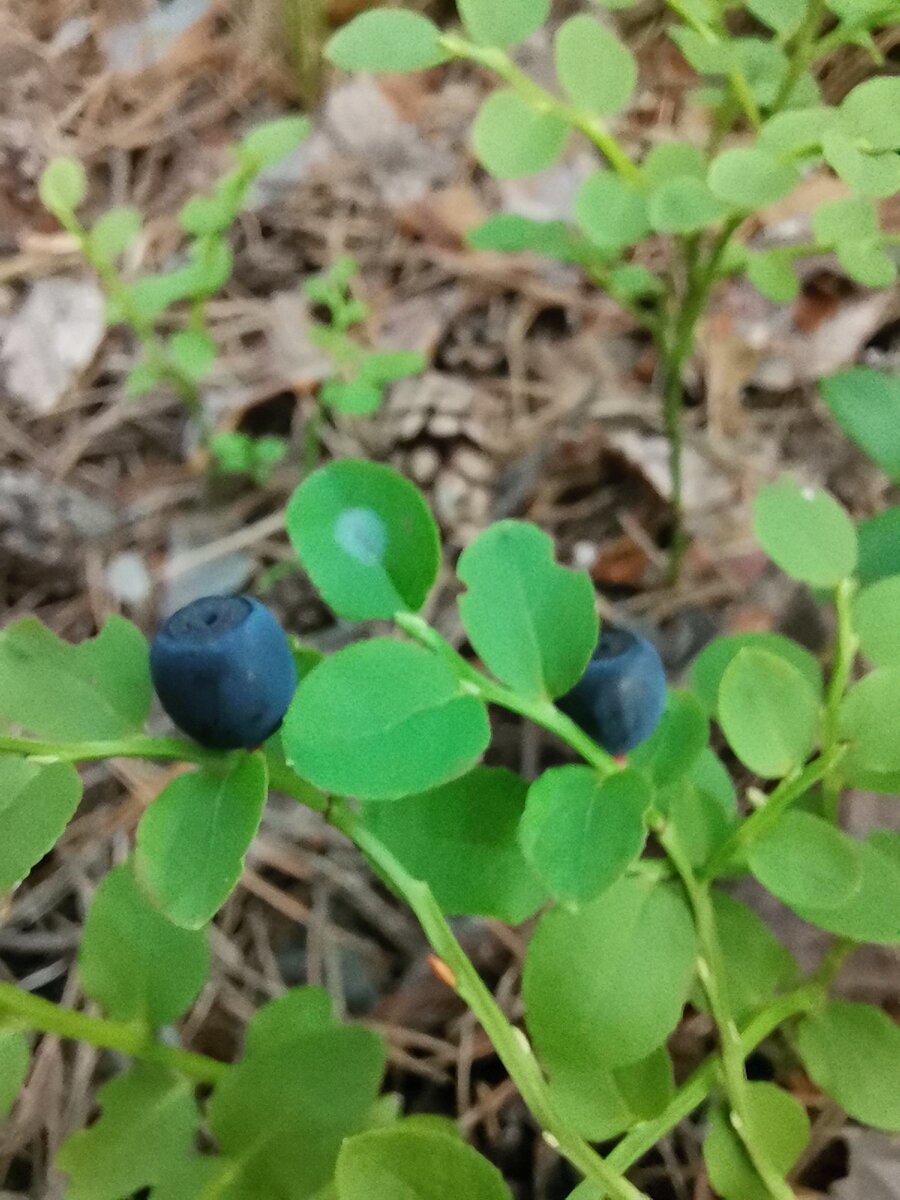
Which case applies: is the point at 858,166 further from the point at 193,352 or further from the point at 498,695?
the point at 193,352

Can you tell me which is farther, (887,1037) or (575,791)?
(887,1037)

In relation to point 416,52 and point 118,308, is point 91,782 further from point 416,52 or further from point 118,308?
point 416,52

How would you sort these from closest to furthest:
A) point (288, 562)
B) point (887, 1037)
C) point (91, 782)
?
point (887, 1037), point (91, 782), point (288, 562)

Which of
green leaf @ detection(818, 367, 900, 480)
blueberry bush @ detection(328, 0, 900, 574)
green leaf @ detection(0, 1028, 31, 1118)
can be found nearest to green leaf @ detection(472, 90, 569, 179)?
blueberry bush @ detection(328, 0, 900, 574)

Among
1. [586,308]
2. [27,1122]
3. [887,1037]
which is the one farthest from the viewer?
[586,308]

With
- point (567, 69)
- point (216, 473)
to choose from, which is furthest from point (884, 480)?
point (216, 473)

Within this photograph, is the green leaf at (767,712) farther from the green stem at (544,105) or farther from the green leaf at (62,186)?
the green leaf at (62,186)

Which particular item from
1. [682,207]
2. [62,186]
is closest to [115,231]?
[62,186]
